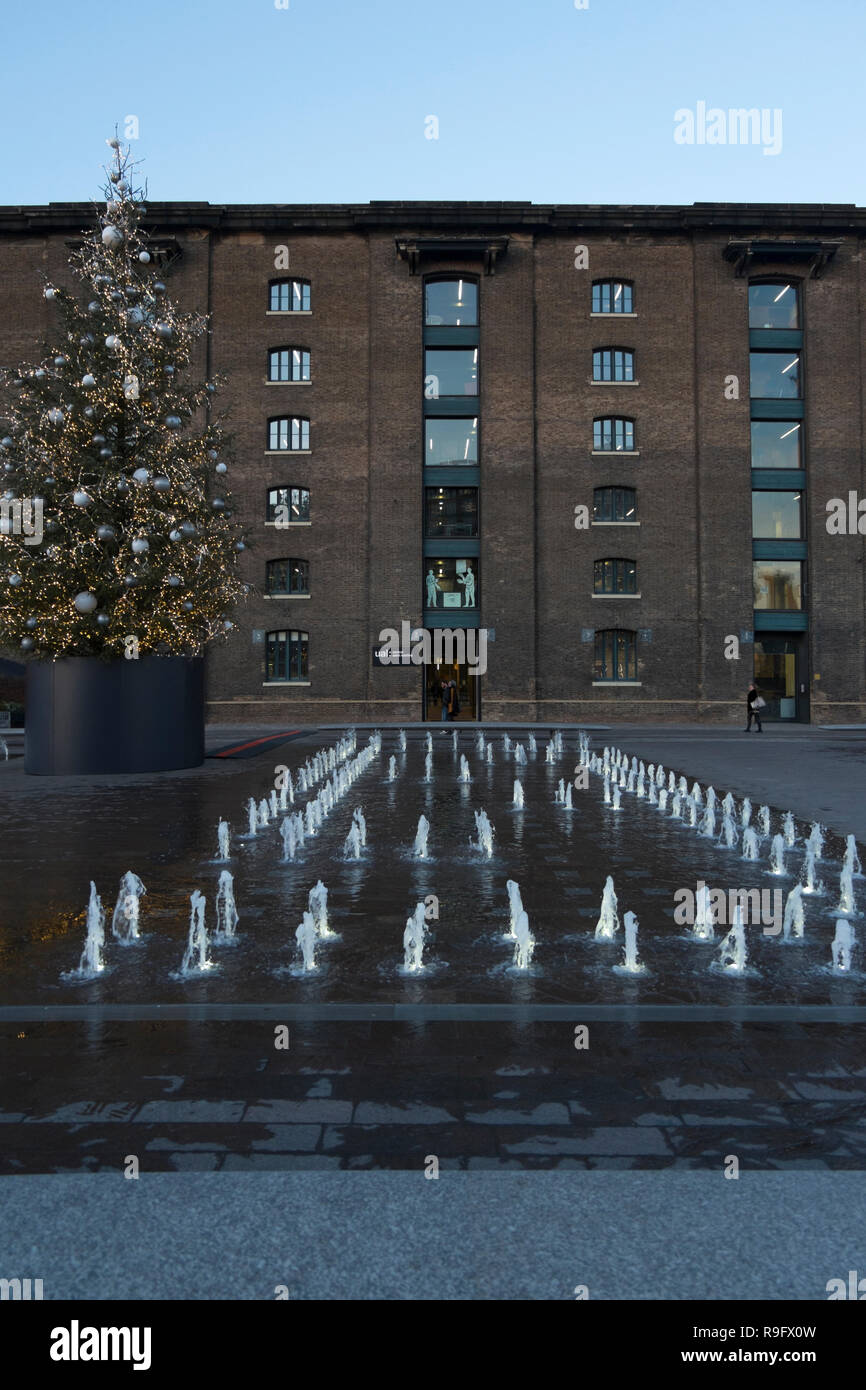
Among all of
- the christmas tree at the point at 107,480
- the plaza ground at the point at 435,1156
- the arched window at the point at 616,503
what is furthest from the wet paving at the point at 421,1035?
the arched window at the point at 616,503

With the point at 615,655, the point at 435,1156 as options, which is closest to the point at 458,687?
the point at 615,655

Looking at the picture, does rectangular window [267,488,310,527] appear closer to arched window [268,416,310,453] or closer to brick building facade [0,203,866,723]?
brick building facade [0,203,866,723]

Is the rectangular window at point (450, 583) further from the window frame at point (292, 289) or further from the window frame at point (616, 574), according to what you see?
the window frame at point (292, 289)

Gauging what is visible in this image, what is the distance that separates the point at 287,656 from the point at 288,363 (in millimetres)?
10771

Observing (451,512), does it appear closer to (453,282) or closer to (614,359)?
(614,359)

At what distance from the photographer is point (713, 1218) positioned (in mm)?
2918

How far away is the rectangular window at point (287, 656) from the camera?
119 ft

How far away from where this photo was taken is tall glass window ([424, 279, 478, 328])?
36594 mm

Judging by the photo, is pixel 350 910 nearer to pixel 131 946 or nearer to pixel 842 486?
pixel 131 946

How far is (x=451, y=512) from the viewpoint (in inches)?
1438

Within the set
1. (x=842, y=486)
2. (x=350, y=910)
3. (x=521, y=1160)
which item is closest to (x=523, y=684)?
Answer: (x=842, y=486)

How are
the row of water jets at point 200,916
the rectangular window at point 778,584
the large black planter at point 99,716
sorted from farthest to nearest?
the rectangular window at point 778,584, the large black planter at point 99,716, the row of water jets at point 200,916

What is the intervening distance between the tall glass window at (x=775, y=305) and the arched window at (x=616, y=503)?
8375mm
